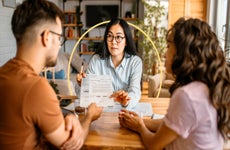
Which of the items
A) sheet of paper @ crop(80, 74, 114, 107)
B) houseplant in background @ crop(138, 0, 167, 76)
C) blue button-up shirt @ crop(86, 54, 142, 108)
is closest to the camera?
sheet of paper @ crop(80, 74, 114, 107)

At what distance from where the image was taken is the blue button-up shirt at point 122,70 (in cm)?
198

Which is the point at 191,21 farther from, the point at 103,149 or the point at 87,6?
the point at 87,6

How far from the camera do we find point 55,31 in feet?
3.30

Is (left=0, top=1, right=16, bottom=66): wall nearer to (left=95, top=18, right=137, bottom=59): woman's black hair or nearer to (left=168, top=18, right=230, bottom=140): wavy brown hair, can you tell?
(left=95, top=18, right=137, bottom=59): woman's black hair

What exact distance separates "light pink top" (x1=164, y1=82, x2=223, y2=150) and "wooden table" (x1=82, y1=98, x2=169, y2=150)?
0.79 feet

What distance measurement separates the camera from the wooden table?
109 centimetres

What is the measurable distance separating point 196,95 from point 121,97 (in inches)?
28.0

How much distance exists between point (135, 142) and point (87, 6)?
559cm

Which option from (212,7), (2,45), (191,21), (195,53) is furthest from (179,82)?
(212,7)

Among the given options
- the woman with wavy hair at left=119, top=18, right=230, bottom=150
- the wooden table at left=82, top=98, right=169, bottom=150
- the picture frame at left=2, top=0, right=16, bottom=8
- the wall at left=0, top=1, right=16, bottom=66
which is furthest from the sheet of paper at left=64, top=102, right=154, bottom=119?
the picture frame at left=2, top=0, right=16, bottom=8

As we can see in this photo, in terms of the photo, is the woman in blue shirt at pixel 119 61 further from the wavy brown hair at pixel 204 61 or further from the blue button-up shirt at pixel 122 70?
the wavy brown hair at pixel 204 61

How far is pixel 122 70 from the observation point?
2.02 metres

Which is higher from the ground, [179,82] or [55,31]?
[55,31]

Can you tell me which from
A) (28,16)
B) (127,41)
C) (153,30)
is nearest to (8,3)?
(127,41)
